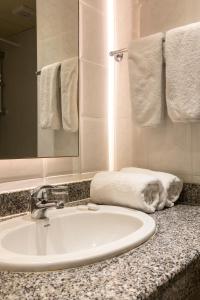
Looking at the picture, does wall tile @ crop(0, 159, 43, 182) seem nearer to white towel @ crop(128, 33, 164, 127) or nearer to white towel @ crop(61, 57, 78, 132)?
white towel @ crop(61, 57, 78, 132)

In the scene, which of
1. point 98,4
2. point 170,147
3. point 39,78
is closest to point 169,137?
point 170,147

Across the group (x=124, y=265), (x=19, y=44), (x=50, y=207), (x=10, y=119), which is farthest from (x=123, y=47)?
(x=124, y=265)

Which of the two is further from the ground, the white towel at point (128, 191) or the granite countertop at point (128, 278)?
the white towel at point (128, 191)

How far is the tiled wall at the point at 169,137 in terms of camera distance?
A: 1.10 metres

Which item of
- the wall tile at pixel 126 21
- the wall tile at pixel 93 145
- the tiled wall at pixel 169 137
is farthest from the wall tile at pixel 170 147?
the wall tile at pixel 126 21

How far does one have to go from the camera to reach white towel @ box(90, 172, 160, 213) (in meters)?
0.92

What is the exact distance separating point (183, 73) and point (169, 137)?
0.28 metres

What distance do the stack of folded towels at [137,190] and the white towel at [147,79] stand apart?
9.8 inches

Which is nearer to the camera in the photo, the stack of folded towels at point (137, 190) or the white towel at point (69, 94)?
the stack of folded towels at point (137, 190)

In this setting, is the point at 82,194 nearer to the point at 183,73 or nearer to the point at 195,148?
the point at 195,148

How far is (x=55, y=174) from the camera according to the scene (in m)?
1.08

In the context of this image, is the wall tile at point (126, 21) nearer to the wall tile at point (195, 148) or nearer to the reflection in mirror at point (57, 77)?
the reflection in mirror at point (57, 77)

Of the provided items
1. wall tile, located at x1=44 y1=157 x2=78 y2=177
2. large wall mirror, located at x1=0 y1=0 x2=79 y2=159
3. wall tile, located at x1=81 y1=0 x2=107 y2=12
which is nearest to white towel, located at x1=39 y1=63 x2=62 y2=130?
large wall mirror, located at x1=0 y1=0 x2=79 y2=159

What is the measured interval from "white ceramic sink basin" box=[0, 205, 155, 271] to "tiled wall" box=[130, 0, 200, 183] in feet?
1.12
